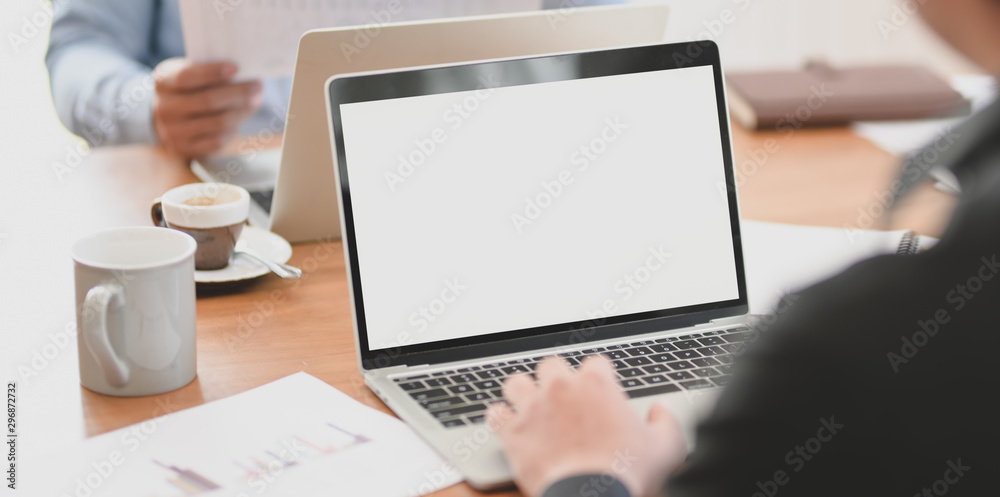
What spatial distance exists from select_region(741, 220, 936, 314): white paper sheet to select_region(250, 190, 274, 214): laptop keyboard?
0.64 meters

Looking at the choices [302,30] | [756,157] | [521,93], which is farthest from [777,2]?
[521,93]

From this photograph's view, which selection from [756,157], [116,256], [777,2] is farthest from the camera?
[777,2]

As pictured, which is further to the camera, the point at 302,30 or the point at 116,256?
the point at 302,30

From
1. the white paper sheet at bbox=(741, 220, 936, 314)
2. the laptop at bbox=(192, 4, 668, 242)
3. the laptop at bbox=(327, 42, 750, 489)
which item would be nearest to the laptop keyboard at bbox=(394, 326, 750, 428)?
the laptop at bbox=(327, 42, 750, 489)

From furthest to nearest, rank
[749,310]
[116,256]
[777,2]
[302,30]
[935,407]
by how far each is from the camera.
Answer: [777,2] → [302,30] → [749,310] → [116,256] → [935,407]

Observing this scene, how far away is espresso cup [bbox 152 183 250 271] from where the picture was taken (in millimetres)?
1002

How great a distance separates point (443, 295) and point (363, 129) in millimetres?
172

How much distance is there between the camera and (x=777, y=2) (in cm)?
280

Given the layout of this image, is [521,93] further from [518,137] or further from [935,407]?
[935,407]

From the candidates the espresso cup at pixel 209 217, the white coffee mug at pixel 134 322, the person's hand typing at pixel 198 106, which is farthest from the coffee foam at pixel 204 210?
the person's hand typing at pixel 198 106

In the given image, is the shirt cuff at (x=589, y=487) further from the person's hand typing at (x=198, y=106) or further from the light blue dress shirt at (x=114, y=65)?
the light blue dress shirt at (x=114, y=65)

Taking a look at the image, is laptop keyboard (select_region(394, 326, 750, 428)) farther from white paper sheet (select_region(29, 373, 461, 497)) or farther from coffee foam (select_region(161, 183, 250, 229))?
coffee foam (select_region(161, 183, 250, 229))

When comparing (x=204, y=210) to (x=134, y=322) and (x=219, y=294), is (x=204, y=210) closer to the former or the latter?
(x=219, y=294)

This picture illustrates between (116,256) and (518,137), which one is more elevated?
(518,137)
